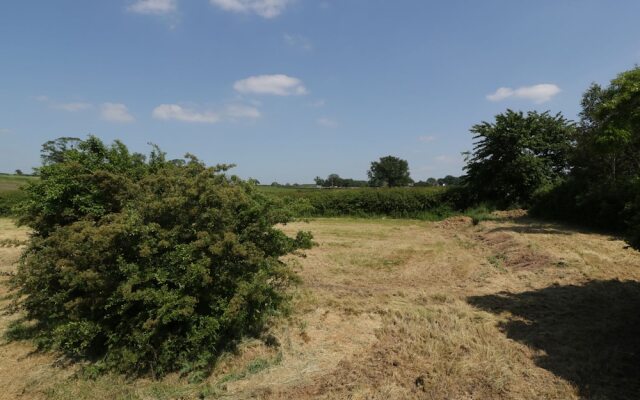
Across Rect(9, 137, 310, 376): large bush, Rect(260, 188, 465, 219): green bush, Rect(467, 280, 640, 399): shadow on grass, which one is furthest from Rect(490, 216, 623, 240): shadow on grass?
Rect(9, 137, 310, 376): large bush

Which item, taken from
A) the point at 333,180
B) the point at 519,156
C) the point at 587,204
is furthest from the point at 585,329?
the point at 333,180

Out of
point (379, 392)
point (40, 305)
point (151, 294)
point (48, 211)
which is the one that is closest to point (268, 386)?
point (379, 392)

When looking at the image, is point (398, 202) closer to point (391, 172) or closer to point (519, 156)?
point (519, 156)

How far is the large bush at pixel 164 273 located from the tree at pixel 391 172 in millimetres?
66382

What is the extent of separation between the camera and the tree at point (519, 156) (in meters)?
22.0

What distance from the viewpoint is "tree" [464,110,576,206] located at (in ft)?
72.0

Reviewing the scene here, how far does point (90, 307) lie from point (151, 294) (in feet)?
3.94

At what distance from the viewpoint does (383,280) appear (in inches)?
344

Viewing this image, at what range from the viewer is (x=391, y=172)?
7069cm

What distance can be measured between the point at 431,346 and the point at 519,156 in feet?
67.4

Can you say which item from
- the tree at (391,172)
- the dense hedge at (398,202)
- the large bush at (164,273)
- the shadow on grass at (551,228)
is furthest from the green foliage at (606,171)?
the tree at (391,172)

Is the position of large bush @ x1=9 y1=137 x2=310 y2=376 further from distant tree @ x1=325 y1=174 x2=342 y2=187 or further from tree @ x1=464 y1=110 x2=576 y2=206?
distant tree @ x1=325 y1=174 x2=342 y2=187

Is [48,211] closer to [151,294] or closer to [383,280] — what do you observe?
[151,294]

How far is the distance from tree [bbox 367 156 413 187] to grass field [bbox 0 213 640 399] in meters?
61.9
